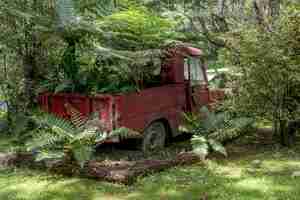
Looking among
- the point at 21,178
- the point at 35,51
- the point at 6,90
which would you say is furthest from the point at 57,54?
the point at 21,178

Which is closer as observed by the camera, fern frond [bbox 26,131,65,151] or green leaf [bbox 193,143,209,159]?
fern frond [bbox 26,131,65,151]

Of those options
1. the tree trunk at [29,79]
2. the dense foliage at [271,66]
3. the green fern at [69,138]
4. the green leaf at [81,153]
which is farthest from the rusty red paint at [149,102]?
the tree trunk at [29,79]

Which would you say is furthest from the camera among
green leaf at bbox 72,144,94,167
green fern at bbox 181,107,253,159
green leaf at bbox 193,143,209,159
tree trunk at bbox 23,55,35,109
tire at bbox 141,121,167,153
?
tree trunk at bbox 23,55,35,109

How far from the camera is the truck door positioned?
9.35 metres

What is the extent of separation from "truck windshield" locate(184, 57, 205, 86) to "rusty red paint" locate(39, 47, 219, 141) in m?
0.09

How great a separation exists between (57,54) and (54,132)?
2994 millimetres

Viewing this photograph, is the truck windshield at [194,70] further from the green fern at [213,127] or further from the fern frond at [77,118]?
the fern frond at [77,118]

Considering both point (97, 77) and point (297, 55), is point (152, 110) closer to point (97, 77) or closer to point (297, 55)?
point (97, 77)

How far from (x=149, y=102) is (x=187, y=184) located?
2.18 m

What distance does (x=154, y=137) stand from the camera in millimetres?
8773

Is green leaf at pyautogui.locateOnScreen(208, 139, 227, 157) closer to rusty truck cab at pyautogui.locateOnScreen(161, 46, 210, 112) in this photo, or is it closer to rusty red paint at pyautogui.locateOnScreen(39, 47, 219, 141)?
rusty red paint at pyautogui.locateOnScreen(39, 47, 219, 141)

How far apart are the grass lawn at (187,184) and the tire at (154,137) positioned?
53.2 inches

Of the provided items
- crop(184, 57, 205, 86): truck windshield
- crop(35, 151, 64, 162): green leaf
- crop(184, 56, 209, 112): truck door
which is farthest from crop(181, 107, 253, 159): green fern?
crop(35, 151, 64, 162): green leaf

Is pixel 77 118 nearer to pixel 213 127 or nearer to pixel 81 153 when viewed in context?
pixel 81 153
